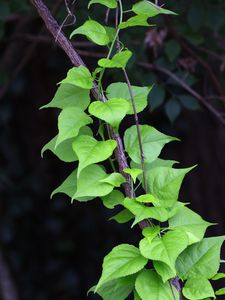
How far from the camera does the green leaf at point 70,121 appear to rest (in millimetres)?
870

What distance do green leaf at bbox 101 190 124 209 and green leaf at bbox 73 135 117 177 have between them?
0.30 ft

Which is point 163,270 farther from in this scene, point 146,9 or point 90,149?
point 146,9

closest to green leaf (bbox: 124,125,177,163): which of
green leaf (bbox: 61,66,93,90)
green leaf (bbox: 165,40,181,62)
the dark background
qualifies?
green leaf (bbox: 61,66,93,90)

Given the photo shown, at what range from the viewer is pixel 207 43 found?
1987mm

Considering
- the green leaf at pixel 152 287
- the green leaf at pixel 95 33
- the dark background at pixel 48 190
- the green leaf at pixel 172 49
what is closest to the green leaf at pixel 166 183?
the green leaf at pixel 152 287

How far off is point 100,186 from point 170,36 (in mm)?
1124

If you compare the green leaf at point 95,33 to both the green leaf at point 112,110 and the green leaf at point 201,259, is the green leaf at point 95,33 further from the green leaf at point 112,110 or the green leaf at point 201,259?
the green leaf at point 201,259

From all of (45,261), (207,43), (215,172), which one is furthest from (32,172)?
(207,43)

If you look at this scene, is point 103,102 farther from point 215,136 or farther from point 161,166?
point 215,136

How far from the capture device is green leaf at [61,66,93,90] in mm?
872

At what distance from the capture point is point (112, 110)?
0.85m

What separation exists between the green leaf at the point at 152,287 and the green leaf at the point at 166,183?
0.10 meters

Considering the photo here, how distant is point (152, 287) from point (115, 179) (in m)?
0.16

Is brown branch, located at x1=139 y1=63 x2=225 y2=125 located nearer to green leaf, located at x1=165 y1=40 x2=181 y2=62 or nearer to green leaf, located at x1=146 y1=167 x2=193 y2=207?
green leaf, located at x1=165 y1=40 x2=181 y2=62
